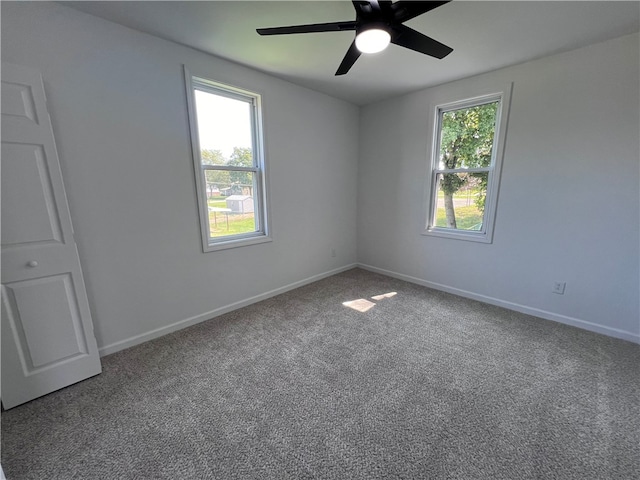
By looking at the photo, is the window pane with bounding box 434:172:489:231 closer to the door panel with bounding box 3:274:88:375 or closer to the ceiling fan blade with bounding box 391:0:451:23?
the ceiling fan blade with bounding box 391:0:451:23

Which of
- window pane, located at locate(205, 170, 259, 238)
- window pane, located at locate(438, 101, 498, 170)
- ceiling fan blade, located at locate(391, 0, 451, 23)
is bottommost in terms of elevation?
window pane, located at locate(205, 170, 259, 238)

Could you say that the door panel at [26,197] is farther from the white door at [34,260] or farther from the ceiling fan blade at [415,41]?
the ceiling fan blade at [415,41]

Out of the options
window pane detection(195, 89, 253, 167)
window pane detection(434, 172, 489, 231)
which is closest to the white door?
window pane detection(195, 89, 253, 167)

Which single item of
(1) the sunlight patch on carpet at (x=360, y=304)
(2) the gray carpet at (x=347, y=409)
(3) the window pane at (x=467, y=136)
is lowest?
(2) the gray carpet at (x=347, y=409)

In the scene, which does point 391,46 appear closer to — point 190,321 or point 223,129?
point 223,129

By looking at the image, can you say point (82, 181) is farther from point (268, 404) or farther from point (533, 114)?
point (533, 114)

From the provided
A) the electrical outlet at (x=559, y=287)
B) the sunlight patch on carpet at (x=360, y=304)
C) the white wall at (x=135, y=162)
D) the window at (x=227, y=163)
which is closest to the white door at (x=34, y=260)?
the white wall at (x=135, y=162)

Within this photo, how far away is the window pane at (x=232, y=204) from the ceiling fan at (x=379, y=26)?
1526 millimetres

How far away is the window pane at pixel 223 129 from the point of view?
2.47 m

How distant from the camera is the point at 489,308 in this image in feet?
9.43

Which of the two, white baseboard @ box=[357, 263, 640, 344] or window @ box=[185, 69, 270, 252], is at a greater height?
window @ box=[185, 69, 270, 252]

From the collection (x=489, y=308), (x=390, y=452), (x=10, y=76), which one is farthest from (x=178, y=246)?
(x=489, y=308)

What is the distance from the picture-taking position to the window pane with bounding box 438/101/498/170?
9.39 ft

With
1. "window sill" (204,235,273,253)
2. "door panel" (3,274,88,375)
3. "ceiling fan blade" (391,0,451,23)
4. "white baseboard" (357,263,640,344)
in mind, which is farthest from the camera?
"window sill" (204,235,273,253)
